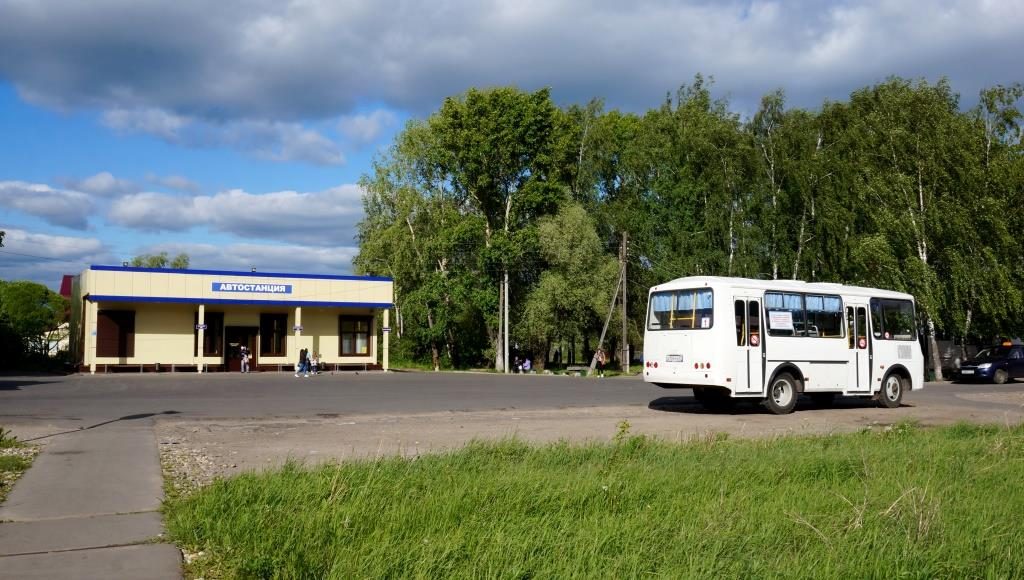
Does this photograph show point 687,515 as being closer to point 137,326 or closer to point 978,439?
point 978,439

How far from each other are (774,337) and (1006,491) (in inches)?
434

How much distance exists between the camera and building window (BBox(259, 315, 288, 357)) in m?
46.8

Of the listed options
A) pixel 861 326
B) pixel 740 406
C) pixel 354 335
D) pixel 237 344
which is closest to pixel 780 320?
pixel 861 326

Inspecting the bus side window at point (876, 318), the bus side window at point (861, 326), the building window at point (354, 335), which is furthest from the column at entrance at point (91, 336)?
the bus side window at point (876, 318)

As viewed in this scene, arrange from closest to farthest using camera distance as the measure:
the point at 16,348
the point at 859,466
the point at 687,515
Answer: the point at 687,515
the point at 859,466
the point at 16,348

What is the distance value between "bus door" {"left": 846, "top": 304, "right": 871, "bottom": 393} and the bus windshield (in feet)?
14.0

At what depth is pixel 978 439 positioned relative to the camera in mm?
11930

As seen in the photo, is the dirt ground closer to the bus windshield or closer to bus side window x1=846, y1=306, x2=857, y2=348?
bus side window x1=846, y1=306, x2=857, y2=348

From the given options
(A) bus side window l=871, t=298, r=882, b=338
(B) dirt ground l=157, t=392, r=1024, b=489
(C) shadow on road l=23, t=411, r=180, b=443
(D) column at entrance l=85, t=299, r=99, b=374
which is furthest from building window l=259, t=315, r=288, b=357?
(A) bus side window l=871, t=298, r=882, b=338

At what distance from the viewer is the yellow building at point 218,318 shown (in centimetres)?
4228

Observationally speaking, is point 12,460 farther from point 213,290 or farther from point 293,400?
point 213,290

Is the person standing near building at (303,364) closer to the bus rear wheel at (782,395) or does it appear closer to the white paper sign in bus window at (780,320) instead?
the bus rear wheel at (782,395)

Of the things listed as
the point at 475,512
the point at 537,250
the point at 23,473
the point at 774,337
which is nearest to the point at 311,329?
the point at 537,250

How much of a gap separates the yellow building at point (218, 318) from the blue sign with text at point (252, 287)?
52mm
